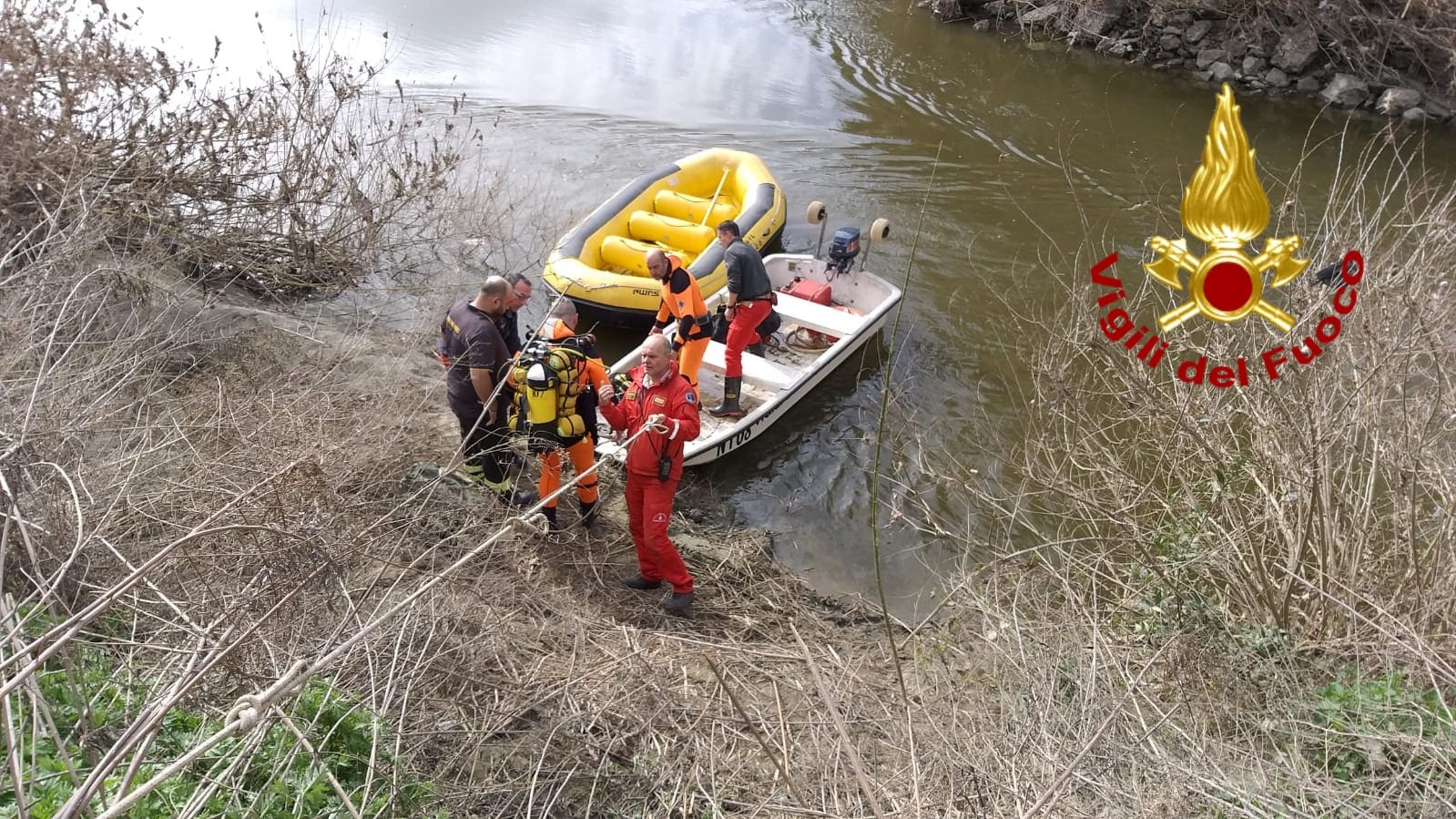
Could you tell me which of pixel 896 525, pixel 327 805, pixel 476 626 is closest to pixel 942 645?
pixel 896 525

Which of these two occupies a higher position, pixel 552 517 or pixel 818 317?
pixel 818 317

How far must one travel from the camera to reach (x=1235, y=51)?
15820 millimetres

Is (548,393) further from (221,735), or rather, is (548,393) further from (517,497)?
(221,735)

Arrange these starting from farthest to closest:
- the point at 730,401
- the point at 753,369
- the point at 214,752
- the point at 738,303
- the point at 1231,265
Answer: the point at 753,369 < the point at 730,401 < the point at 738,303 < the point at 1231,265 < the point at 214,752

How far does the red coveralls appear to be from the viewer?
543cm

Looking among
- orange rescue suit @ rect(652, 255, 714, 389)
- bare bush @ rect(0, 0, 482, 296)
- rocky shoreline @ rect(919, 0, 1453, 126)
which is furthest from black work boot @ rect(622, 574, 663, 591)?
rocky shoreline @ rect(919, 0, 1453, 126)

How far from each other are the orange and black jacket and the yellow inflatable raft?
1.34 m

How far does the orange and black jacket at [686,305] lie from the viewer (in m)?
6.89

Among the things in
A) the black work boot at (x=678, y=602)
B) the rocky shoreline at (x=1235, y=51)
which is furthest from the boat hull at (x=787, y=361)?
the rocky shoreline at (x=1235, y=51)

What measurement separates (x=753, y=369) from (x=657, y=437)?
2.62 meters

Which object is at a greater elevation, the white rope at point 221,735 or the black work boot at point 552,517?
the white rope at point 221,735

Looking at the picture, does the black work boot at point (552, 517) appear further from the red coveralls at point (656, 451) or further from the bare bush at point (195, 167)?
the bare bush at point (195, 167)

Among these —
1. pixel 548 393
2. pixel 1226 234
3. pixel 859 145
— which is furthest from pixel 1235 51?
pixel 548 393

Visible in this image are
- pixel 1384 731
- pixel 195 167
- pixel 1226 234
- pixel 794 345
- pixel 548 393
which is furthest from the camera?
pixel 794 345
